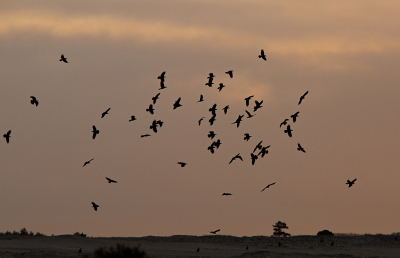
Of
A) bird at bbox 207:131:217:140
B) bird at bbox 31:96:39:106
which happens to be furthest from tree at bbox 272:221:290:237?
bird at bbox 31:96:39:106

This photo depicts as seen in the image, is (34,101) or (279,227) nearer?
(34,101)

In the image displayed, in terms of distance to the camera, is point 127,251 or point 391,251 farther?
point 391,251

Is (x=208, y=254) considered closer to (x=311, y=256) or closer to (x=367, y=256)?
(x=311, y=256)

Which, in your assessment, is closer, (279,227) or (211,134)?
(211,134)

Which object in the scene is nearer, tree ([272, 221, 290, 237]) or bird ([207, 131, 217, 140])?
bird ([207, 131, 217, 140])

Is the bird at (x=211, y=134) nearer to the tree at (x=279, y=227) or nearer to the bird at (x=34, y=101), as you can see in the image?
the bird at (x=34, y=101)

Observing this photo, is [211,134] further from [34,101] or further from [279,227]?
[279,227]

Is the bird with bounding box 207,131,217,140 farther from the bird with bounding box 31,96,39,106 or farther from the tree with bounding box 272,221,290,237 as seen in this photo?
the tree with bounding box 272,221,290,237

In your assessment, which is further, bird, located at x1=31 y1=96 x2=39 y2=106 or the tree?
the tree

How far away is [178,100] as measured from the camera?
4372cm

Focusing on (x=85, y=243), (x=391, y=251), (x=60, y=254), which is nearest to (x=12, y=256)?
(x=60, y=254)

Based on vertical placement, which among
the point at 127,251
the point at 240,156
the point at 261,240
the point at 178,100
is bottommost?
the point at 127,251

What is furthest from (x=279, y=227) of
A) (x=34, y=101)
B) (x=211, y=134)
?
(x=34, y=101)

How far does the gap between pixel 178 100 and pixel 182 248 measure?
825 inches
